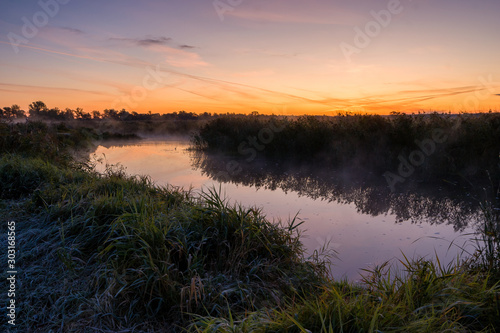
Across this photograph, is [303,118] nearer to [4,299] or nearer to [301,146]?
[301,146]

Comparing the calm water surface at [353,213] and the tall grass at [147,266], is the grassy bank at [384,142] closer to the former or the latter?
the calm water surface at [353,213]

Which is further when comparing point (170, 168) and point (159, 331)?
point (170, 168)

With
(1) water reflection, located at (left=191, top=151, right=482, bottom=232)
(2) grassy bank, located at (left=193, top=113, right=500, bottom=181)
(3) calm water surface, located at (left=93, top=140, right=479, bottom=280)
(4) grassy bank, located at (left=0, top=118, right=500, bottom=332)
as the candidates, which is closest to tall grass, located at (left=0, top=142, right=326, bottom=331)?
(4) grassy bank, located at (left=0, top=118, right=500, bottom=332)

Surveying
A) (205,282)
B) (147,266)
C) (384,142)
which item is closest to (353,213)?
(205,282)

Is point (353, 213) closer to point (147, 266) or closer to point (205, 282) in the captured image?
point (205, 282)

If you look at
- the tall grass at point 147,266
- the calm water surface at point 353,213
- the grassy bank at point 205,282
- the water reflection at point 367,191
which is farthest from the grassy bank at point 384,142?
the tall grass at point 147,266

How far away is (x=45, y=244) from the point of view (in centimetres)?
415

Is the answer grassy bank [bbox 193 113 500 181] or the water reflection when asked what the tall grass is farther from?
grassy bank [bbox 193 113 500 181]

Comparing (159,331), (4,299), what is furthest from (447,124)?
(4,299)

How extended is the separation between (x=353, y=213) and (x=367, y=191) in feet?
7.87

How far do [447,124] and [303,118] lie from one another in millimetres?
7710

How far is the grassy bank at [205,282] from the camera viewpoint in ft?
7.68

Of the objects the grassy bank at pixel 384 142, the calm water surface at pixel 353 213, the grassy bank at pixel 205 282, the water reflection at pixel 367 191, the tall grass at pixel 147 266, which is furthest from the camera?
the grassy bank at pixel 384 142

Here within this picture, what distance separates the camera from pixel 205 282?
3365mm
